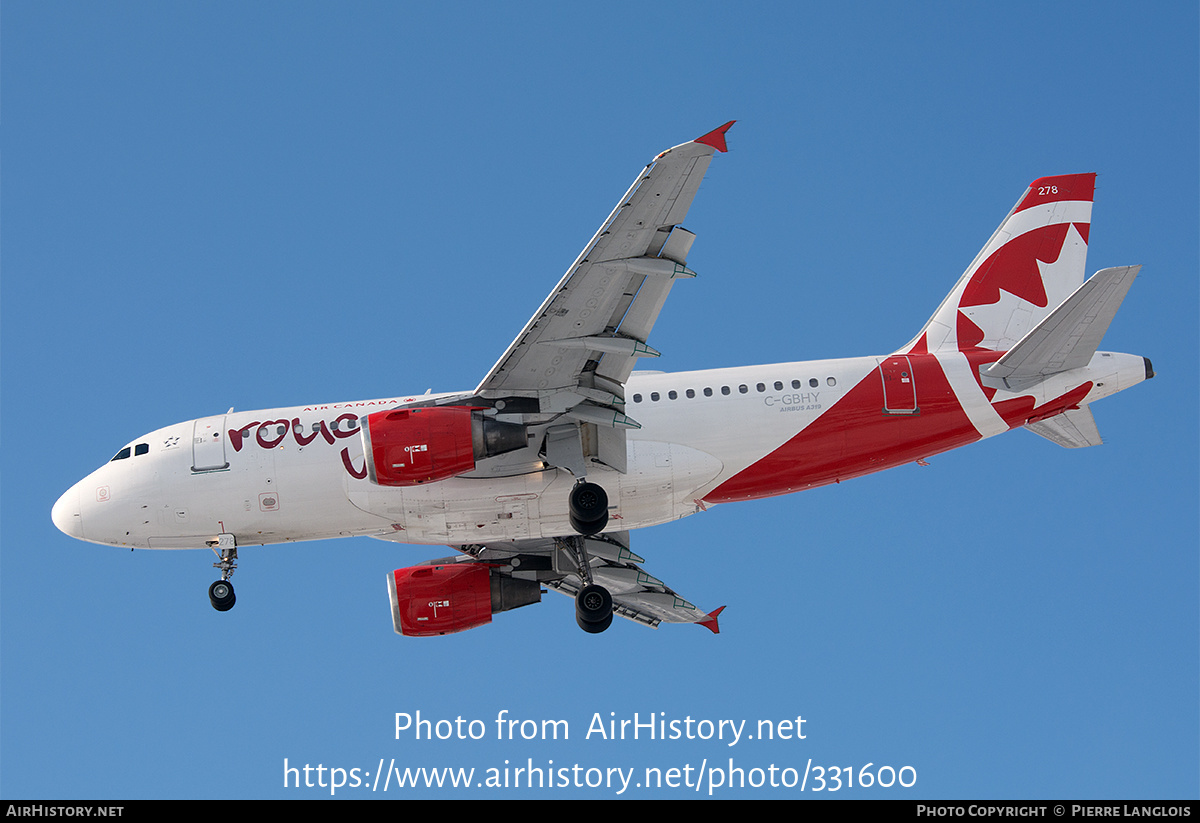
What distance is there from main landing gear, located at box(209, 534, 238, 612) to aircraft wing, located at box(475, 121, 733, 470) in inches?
294

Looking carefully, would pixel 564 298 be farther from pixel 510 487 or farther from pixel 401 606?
pixel 401 606

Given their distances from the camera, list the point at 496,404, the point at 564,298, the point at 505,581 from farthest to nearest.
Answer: the point at 505,581, the point at 496,404, the point at 564,298

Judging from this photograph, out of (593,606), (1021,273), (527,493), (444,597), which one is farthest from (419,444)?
(1021,273)

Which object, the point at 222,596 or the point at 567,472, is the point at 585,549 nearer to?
the point at 567,472

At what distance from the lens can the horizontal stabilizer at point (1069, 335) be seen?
2459 cm

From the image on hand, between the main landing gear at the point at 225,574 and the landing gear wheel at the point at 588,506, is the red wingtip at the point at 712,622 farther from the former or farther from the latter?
the main landing gear at the point at 225,574

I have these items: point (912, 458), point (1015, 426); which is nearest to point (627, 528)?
point (912, 458)

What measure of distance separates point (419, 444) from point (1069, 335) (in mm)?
14069

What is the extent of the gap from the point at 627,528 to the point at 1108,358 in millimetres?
11539

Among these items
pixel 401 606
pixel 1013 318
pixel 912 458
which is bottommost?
pixel 401 606

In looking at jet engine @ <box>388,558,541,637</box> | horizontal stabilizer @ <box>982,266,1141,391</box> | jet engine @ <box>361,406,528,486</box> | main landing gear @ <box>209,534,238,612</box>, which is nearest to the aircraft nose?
main landing gear @ <box>209,534,238,612</box>

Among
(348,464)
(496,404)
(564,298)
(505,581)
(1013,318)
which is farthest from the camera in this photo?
(505,581)

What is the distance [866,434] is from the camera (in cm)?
2675

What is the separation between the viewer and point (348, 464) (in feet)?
87.3
